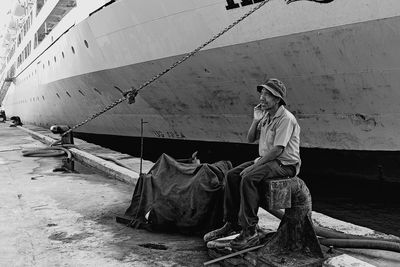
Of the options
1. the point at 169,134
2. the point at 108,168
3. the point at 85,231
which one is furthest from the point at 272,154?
the point at 169,134

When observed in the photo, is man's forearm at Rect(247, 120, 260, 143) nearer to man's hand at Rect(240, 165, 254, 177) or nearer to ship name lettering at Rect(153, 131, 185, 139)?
man's hand at Rect(240, 165, 254, 177)

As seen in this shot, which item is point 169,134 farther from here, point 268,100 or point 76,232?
point 268,100

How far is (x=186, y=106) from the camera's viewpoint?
838 centimetres

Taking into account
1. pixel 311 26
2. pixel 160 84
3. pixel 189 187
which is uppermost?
pixel 311 26

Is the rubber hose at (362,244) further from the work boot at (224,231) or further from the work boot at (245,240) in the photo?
the work boot at (224,231)

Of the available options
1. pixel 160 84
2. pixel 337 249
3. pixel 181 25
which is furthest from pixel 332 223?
pixel 160 84

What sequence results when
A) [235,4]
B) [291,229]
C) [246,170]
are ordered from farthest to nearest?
[235,4] < [246,170] < [291,229]

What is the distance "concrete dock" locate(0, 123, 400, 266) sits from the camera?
10.4 ft

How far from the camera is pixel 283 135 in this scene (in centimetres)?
293

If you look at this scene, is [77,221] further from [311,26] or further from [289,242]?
[311,26]

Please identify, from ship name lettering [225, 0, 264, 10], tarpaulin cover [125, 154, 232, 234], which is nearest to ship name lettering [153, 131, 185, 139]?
ship name lettering [225, 0, 264, 10]

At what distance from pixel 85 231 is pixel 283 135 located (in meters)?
2.26

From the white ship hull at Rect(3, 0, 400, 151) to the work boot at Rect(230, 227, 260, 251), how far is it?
3530 millimetres

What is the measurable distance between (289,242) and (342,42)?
355cm
